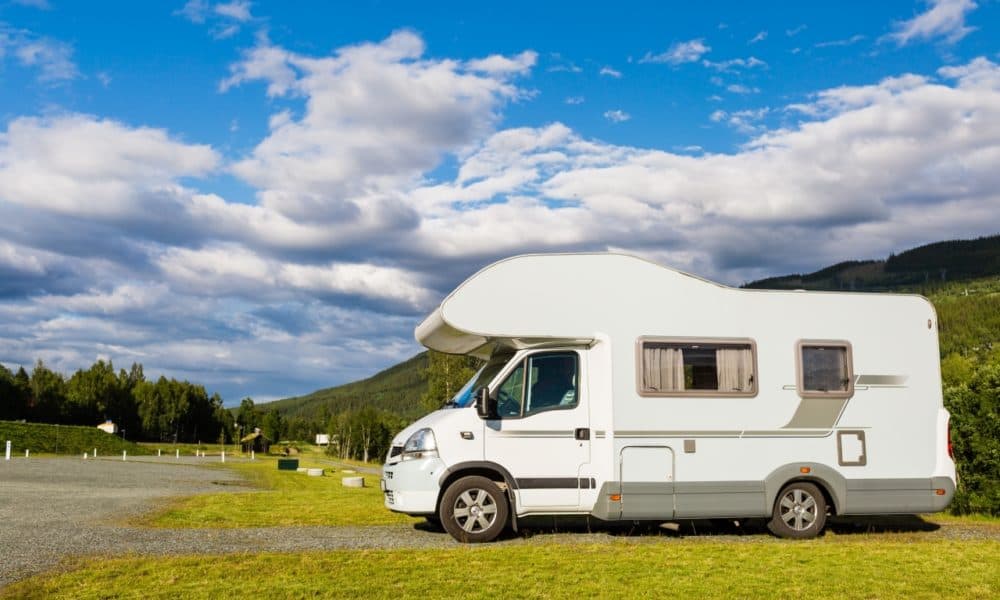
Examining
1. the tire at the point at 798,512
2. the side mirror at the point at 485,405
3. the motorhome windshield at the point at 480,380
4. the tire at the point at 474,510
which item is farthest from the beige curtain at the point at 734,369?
the tire at the point at 474,510

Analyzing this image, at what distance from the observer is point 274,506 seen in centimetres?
1641

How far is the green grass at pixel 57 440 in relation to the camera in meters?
61.0

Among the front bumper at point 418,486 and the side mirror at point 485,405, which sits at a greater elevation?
the side mirror at point 485,405

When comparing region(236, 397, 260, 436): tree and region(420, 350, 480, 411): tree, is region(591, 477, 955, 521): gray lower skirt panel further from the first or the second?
region(236, 397, 260, 436): tree

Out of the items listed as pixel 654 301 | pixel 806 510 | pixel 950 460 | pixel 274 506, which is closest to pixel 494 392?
pixel 654 301

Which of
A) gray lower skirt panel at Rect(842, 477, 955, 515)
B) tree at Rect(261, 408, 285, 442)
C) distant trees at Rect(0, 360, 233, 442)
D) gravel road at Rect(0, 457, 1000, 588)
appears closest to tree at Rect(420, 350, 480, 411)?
gravel road at Rect(0, 457, 1000, 588)

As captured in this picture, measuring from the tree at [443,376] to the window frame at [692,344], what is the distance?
3713 centimetres

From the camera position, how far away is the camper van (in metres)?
10.8

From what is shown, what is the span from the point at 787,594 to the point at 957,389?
843 cm

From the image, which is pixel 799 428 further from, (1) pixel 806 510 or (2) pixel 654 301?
(2) pixel 654 301

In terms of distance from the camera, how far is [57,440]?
64.4 m

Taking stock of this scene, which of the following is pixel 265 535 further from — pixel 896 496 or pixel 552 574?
pixel 896 496

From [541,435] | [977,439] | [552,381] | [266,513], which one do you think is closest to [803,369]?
[552,381]

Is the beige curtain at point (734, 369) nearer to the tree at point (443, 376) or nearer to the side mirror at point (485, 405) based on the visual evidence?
the side mirror at point (485, 405)
